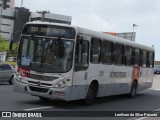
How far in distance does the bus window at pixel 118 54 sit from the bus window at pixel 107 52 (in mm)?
604

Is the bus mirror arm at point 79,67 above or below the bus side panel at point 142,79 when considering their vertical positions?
above

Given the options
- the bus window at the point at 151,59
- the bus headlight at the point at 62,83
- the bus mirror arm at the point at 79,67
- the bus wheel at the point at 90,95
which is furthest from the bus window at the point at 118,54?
the bus window at the point at 151,59

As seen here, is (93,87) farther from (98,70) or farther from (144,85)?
(144,85)

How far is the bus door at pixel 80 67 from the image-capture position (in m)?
16.1

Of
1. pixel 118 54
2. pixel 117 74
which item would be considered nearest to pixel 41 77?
pixel 118 54

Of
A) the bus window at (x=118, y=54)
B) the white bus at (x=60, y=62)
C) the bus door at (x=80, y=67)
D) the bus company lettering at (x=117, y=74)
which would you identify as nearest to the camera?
the white bus at (x=60, y=62)

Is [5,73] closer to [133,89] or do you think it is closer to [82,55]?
[133,89]

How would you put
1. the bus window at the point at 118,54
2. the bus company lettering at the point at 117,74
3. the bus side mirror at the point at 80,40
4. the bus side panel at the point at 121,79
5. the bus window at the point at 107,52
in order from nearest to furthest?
the bus side mirror at the point at 80,40 → the bus window at the point at 107,52 → the bus company lettering at the point at 117,74 → the bus window at the point at 118,54 → the bus side panel at the point at 121,79

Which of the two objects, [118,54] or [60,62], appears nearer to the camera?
[60,62]

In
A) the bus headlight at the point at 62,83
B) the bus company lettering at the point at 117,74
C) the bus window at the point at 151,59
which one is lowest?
the bus headlight at the point at 62,83

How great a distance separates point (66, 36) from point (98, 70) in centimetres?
274

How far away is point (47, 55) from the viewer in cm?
1586

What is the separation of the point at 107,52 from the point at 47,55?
13.3ft

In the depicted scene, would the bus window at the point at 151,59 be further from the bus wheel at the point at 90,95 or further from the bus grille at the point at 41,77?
the bus grille at the point at 41,77
